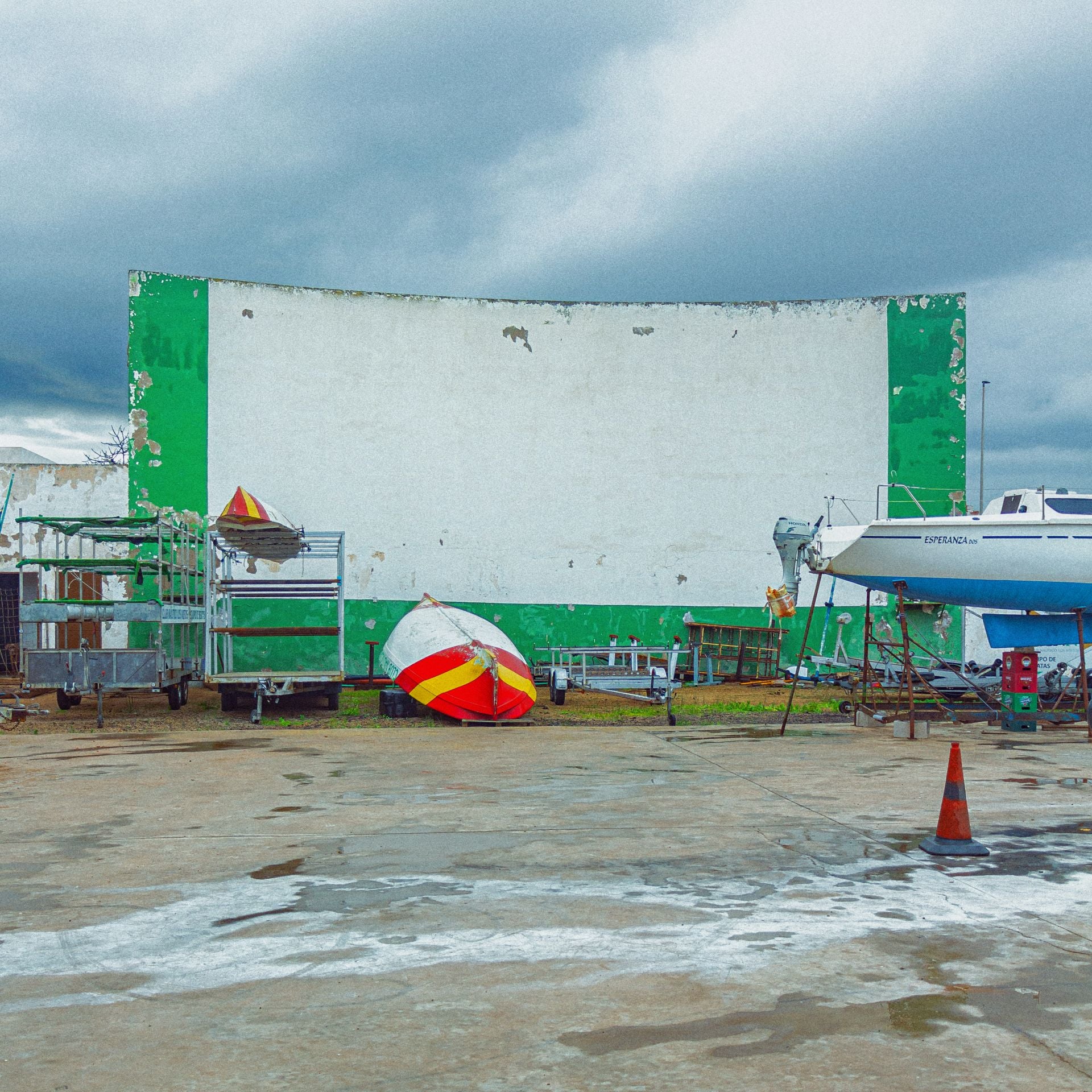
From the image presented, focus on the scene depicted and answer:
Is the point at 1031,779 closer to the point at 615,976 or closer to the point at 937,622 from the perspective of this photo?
the point at 615,976

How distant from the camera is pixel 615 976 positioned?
4336 millimetres

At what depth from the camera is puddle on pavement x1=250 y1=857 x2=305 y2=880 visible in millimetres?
6012

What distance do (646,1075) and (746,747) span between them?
9048 mm

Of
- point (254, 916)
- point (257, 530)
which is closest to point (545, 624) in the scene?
point (257, 530)

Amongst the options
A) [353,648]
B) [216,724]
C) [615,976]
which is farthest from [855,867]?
[353,648]

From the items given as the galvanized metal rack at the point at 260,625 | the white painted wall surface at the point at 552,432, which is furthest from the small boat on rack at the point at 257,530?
the white painted wall surface at the point at 552,432

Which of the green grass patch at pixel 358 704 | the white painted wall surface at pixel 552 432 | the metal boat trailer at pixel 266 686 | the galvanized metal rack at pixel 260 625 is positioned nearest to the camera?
the metal boat trailer at pixel 266 686

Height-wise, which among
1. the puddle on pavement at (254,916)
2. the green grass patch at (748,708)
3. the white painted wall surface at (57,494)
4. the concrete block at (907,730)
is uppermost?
the white painted wall surface at (57,494)

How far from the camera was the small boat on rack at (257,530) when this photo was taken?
1585cm

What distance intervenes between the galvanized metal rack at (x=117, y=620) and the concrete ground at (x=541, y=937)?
6.33 metres

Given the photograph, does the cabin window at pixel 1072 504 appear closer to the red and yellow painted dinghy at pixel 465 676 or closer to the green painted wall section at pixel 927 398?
the green painted wall section at pixel 927 398

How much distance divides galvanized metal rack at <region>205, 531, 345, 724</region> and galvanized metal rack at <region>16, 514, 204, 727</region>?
54 cm

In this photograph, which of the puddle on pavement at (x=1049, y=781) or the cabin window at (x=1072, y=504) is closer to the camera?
the puddle on pavement at (x=1049, y=781)

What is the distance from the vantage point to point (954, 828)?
21.7 ft
